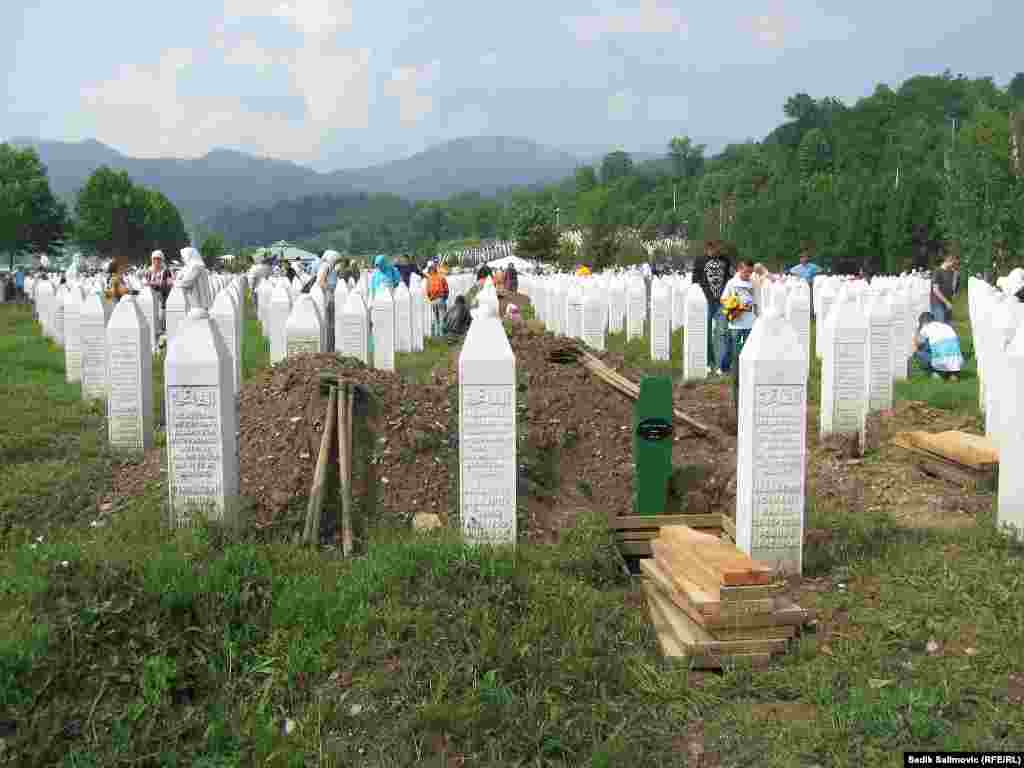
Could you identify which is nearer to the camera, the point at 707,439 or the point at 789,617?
the point at 789,617

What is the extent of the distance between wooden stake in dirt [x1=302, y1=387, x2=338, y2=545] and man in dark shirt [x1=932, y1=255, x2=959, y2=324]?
10149 mm

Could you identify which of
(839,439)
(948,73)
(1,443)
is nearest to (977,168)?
(839,439)

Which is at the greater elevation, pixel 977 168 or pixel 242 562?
pixel 977 168

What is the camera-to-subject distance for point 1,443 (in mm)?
8398

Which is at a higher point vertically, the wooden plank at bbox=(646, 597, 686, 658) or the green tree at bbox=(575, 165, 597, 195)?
the green tree at bbox=(575, 165, 597, 195)

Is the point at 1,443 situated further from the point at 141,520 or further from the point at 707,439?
the point at 707,439

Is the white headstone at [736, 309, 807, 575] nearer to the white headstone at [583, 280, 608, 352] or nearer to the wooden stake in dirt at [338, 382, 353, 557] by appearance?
the wooden stake in dirt at [338, 382, 353, 557]

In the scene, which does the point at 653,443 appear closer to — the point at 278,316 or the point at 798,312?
the point at 798,312

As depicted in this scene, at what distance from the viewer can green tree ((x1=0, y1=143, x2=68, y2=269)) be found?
52.7m

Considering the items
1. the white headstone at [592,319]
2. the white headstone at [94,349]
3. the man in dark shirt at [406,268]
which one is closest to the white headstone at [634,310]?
the white headstone at [592,319]

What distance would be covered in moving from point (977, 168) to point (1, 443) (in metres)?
27.6

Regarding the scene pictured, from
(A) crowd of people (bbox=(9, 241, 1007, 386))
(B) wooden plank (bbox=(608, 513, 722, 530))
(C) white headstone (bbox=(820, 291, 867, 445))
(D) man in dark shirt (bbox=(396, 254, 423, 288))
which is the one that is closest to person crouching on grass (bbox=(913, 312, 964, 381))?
(A) crowd of people (bbox=(9, 241, 1007, 386))

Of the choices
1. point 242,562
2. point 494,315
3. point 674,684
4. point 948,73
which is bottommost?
point 674,684

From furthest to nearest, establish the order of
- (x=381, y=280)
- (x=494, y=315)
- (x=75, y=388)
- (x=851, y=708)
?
1. (x=381, y=280)
2. (x=75, y=388)
3. (x=494, y=315)
4. (x=851, y=708)
